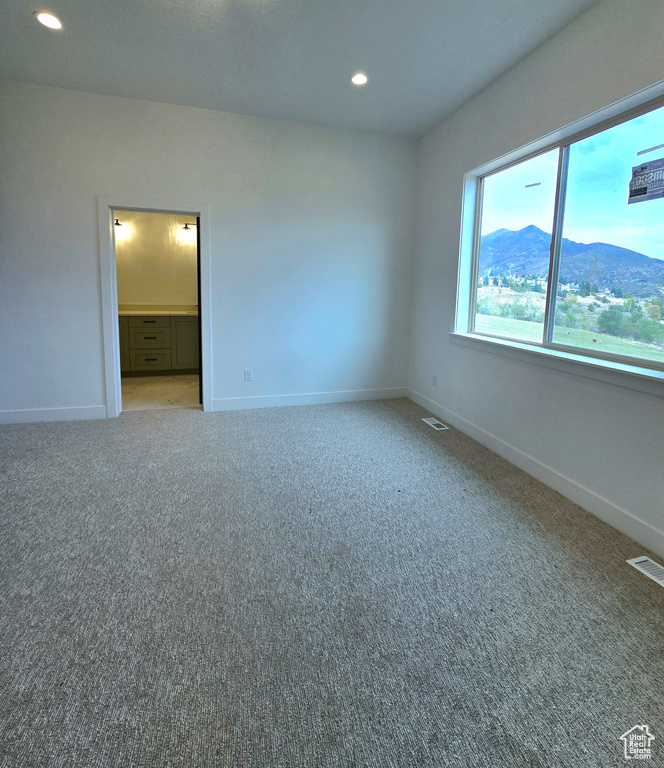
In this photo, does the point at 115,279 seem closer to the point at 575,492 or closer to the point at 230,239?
the point at 230,239

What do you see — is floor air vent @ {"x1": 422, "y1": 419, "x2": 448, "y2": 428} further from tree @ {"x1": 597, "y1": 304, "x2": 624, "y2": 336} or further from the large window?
tree @ {"x1": 597, "y1": 304, "x2": 624, "y2": 336}

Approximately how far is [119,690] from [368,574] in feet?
3.36

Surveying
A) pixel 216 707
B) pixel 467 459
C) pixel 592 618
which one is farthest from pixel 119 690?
pixel 467 459

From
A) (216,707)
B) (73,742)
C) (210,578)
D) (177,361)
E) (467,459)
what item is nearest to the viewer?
(73,742)

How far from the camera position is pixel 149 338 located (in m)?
5.88

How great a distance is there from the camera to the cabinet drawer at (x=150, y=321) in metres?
5.77

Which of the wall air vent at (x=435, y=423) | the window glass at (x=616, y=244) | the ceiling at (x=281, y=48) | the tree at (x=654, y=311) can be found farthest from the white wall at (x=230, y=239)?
the tree at (x=654, y=311)

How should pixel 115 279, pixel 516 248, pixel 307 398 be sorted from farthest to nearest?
1. pixel 307 398
2. pixel 115 279
3. pixel 516 248

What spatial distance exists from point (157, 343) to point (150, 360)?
9.8 inches

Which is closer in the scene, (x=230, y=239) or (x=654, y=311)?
(x=654, y=311)

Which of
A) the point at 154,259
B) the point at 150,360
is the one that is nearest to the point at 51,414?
the point at 150,360

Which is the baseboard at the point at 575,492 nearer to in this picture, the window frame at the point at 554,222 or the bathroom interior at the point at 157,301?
the window frame at the point at 554,222

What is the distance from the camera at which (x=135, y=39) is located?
113 inches

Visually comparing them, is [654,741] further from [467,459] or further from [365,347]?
[365,347]
